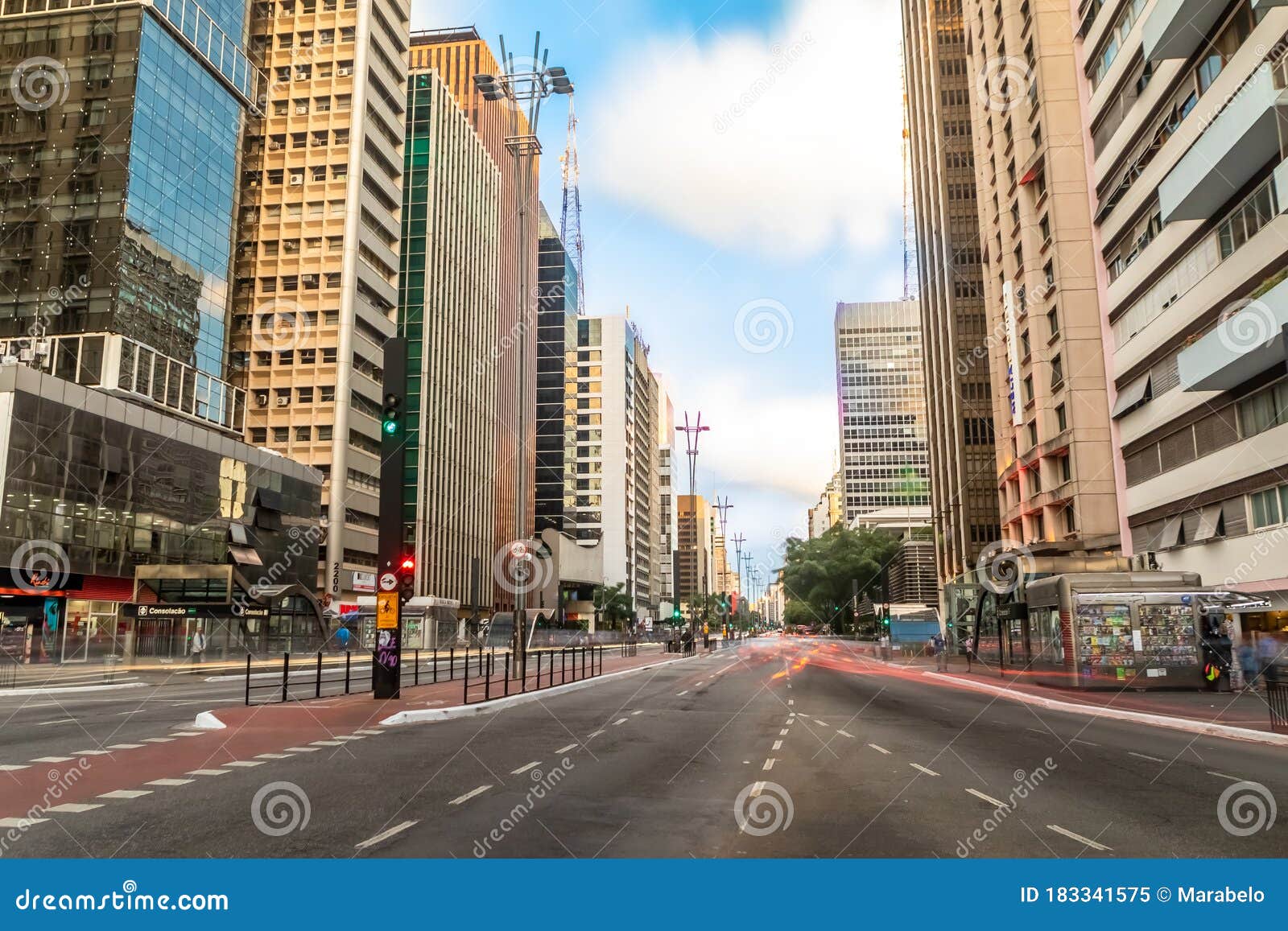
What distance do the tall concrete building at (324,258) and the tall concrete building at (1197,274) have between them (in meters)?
55.5

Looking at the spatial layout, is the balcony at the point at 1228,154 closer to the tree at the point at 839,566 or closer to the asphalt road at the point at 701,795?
the asphalt road at the point at 701,795

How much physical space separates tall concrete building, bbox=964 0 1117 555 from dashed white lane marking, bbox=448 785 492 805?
4081 cm

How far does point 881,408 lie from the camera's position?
184125 millimetres

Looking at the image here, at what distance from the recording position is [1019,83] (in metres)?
51.5

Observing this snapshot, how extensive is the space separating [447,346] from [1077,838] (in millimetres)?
89582

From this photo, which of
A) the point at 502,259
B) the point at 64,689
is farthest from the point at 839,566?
the point at 64,689

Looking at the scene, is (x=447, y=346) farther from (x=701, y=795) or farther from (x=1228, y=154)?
(x=701, y=795)

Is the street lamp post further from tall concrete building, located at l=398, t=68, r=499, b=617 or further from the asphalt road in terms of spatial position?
tall concrete building, located at l=398, t=68, r=499, b=617

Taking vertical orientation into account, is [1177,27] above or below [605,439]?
below

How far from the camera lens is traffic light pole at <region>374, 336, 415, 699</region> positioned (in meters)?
20.2

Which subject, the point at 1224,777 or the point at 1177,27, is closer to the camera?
the point at 1224,777

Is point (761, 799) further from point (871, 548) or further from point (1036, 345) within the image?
point (871, 548)

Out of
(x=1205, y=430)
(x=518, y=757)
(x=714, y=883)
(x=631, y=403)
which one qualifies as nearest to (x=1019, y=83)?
(x=1205, y=430)

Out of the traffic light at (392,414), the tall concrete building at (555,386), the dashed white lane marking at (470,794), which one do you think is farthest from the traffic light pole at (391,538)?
the tall concrete building at (555,386)
